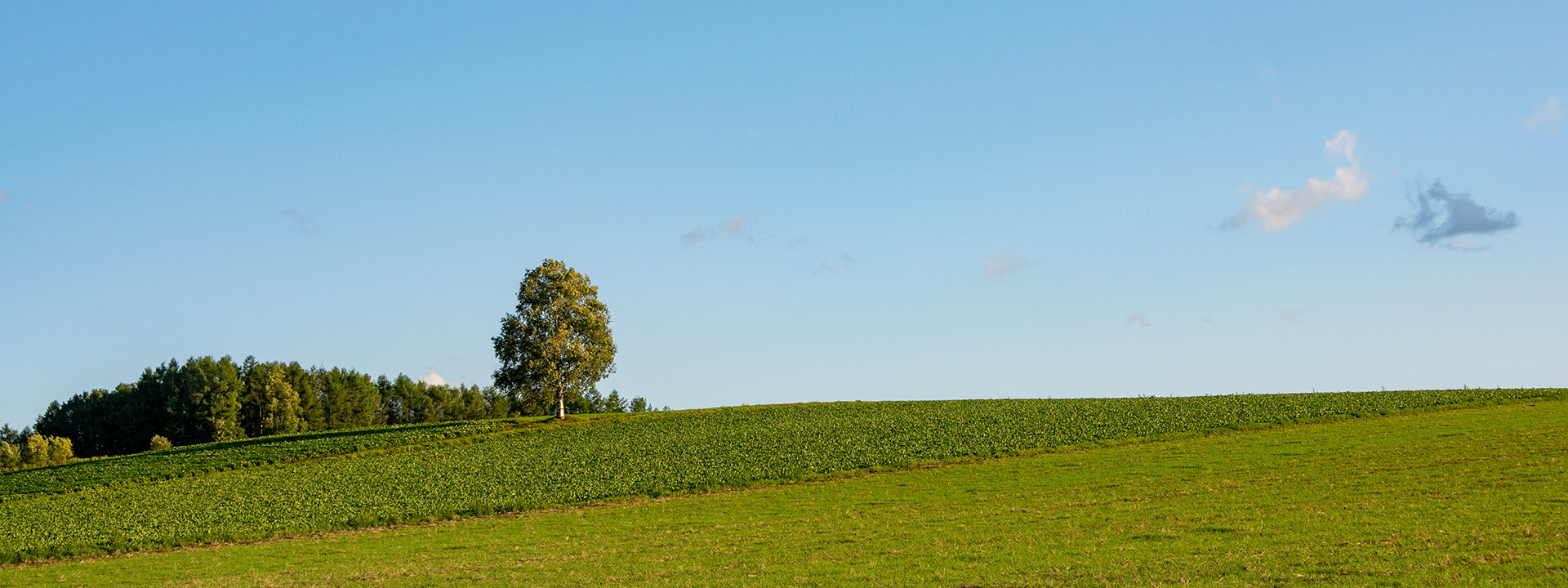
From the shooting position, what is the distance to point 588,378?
83.2 metres

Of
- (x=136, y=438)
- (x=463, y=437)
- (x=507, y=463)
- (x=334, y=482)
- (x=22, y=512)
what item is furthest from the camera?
(x=136, y=438)

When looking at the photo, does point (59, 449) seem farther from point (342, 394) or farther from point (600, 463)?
point (600, 463)

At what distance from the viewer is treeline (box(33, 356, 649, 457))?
120 m

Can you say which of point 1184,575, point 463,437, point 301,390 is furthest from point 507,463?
point 301,390

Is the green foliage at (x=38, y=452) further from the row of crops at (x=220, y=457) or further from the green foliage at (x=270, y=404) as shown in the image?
the row of crops at (x=220, y=457)

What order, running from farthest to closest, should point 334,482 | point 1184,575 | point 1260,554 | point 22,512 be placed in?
point 334,482 → point 22,512 → point 1260,554 → point 1184,575

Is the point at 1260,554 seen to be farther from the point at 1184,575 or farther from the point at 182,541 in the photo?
the point at 182,541

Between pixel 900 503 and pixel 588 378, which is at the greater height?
pixel 588 378

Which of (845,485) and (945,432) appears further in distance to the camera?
(945,432)

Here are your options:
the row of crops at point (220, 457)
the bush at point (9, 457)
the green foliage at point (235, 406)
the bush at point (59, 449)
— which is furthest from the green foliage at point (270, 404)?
the row of crops at point (220, 457)

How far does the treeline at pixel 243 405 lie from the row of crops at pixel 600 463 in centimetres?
3061

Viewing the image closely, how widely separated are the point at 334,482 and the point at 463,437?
22.9 metres

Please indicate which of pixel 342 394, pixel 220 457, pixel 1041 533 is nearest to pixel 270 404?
pixel 342 394

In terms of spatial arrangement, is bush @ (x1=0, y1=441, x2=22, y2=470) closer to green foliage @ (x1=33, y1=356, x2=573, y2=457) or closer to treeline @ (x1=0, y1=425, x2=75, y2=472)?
treeline @ (x1=0, y1=425, x2=75, y2=472)
